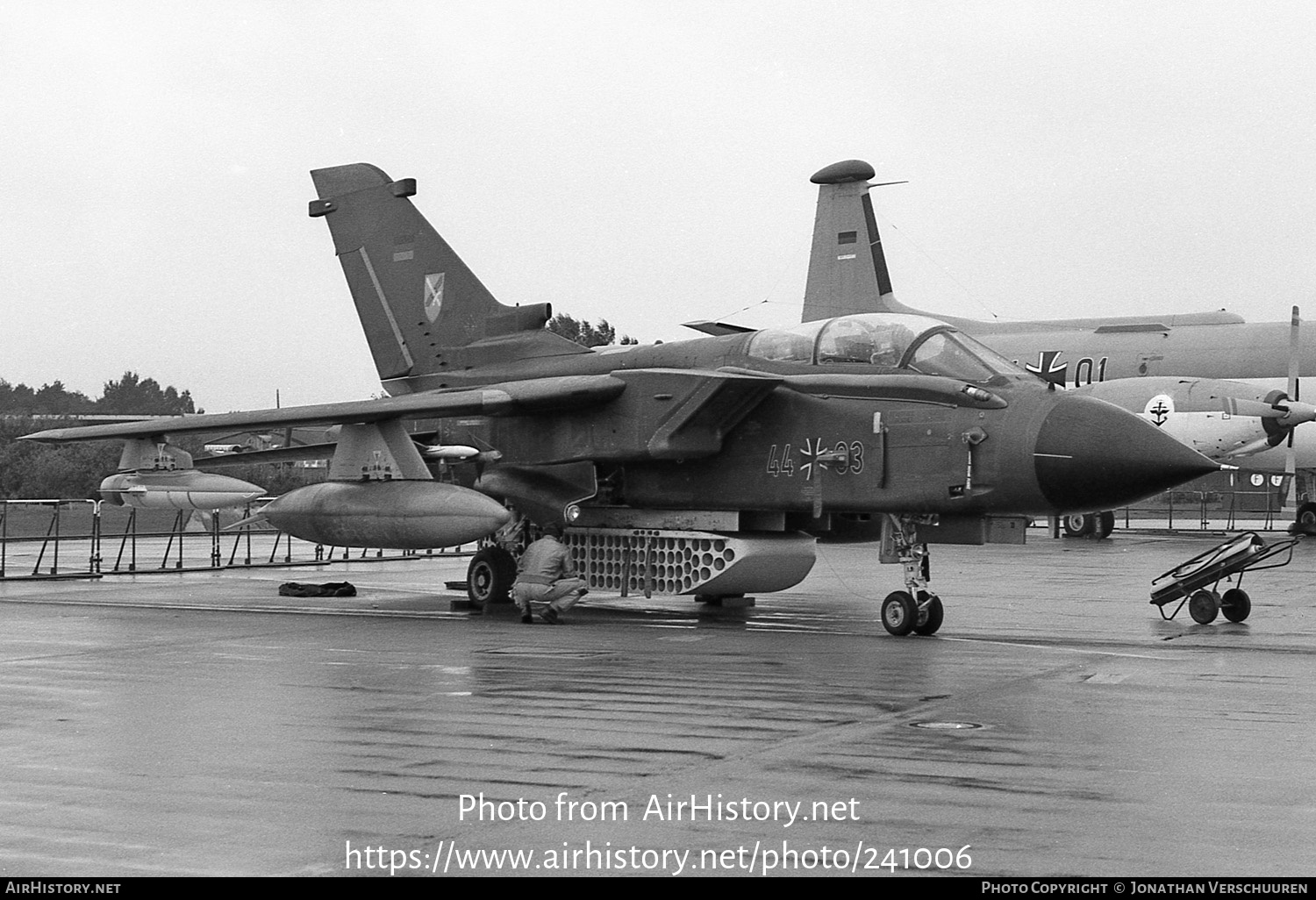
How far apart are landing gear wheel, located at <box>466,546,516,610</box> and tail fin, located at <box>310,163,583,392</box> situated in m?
2.83

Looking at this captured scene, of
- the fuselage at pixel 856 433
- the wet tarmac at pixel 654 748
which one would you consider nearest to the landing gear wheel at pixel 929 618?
the wet tarmac at pixel 654 748

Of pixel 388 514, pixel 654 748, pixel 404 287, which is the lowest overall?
pixel 654 748

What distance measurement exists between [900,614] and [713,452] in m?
2.59

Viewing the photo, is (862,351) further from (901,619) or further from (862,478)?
(901,619)

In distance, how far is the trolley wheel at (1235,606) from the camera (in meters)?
13.8

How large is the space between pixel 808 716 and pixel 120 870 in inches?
159

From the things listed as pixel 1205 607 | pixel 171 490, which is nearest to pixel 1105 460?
pixel 1205 607

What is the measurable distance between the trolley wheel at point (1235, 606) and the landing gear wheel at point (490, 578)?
7.10m

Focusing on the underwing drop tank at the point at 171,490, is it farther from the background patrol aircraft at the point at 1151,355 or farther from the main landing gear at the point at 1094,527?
the main landing gear at the point at 1094,527

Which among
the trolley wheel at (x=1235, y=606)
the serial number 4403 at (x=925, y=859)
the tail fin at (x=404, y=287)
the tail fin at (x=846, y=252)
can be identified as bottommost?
the trolley wheel at (x=1235, y=606)

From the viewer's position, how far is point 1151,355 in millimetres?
34219

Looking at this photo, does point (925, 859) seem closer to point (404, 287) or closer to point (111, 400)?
point (404, 287)

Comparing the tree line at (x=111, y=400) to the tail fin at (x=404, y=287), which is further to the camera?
the tree line at (x=111, y=400)

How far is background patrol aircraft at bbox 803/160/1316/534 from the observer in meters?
28.8
